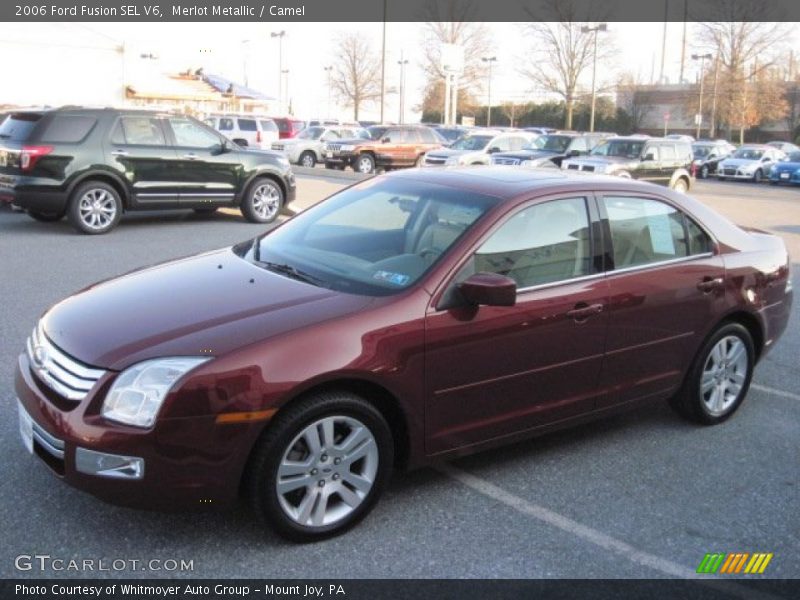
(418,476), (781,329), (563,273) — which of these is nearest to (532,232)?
(563,273)

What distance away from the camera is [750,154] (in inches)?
1405

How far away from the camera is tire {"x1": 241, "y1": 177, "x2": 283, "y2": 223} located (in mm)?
13406

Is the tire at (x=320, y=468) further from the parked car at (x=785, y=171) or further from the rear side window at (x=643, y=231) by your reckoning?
the parked car at (x=785, y=171)

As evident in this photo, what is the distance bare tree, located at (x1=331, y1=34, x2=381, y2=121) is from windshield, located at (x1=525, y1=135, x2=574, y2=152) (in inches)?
1580

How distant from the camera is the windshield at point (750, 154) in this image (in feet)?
116

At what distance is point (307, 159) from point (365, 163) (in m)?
3.71

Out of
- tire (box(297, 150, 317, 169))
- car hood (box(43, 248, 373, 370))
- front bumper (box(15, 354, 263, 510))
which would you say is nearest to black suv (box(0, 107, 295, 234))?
car hood (box(43, 248, 373, 370))

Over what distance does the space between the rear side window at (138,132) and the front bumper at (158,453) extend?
9.30 meters

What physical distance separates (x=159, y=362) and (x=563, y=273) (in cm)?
211

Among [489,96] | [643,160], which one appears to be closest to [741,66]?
[489,96]

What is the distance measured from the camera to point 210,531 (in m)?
3.63

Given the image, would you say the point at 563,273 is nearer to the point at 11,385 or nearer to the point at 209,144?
the point at 11,385

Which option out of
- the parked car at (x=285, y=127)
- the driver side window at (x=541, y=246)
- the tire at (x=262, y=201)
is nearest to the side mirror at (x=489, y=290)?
the driver side window at (x=541, y=246)

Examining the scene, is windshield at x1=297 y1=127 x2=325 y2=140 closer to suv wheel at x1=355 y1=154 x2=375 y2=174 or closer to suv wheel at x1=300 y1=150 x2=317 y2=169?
suv wheel at x1=300 y1=150 x2=317 y2=169
